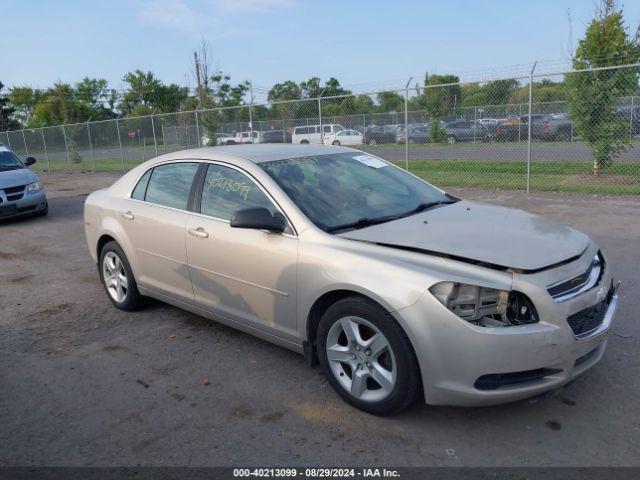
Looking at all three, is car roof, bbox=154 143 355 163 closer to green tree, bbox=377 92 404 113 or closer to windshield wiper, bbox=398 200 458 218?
windshield wiper, bbox=398 200 458 218

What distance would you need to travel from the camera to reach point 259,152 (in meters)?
4.43

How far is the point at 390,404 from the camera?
3131 millimetres

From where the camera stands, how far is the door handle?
4.16m

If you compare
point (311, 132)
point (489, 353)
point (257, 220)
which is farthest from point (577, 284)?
point (311, 132)

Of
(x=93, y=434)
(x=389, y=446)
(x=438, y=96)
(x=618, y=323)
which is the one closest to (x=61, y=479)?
(x=93, y=434)

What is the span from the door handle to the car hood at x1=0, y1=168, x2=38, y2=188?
8038mm

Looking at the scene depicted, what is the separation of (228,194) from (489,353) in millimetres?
2259

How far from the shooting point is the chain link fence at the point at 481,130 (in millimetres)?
11898

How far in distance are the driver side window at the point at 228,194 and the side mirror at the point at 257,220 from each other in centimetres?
15

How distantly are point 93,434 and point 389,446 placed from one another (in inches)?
67.1

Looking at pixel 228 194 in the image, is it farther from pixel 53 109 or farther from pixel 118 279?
pixel 53 109

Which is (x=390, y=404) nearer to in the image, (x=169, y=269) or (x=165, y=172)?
(x=169, y=269)

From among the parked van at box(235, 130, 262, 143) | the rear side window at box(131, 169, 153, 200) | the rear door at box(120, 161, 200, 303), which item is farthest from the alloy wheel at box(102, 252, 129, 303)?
the parked van at box(235, 130, 262, 143)

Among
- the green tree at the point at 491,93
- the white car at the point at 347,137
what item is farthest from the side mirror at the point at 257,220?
the white car at the point at 347,137
